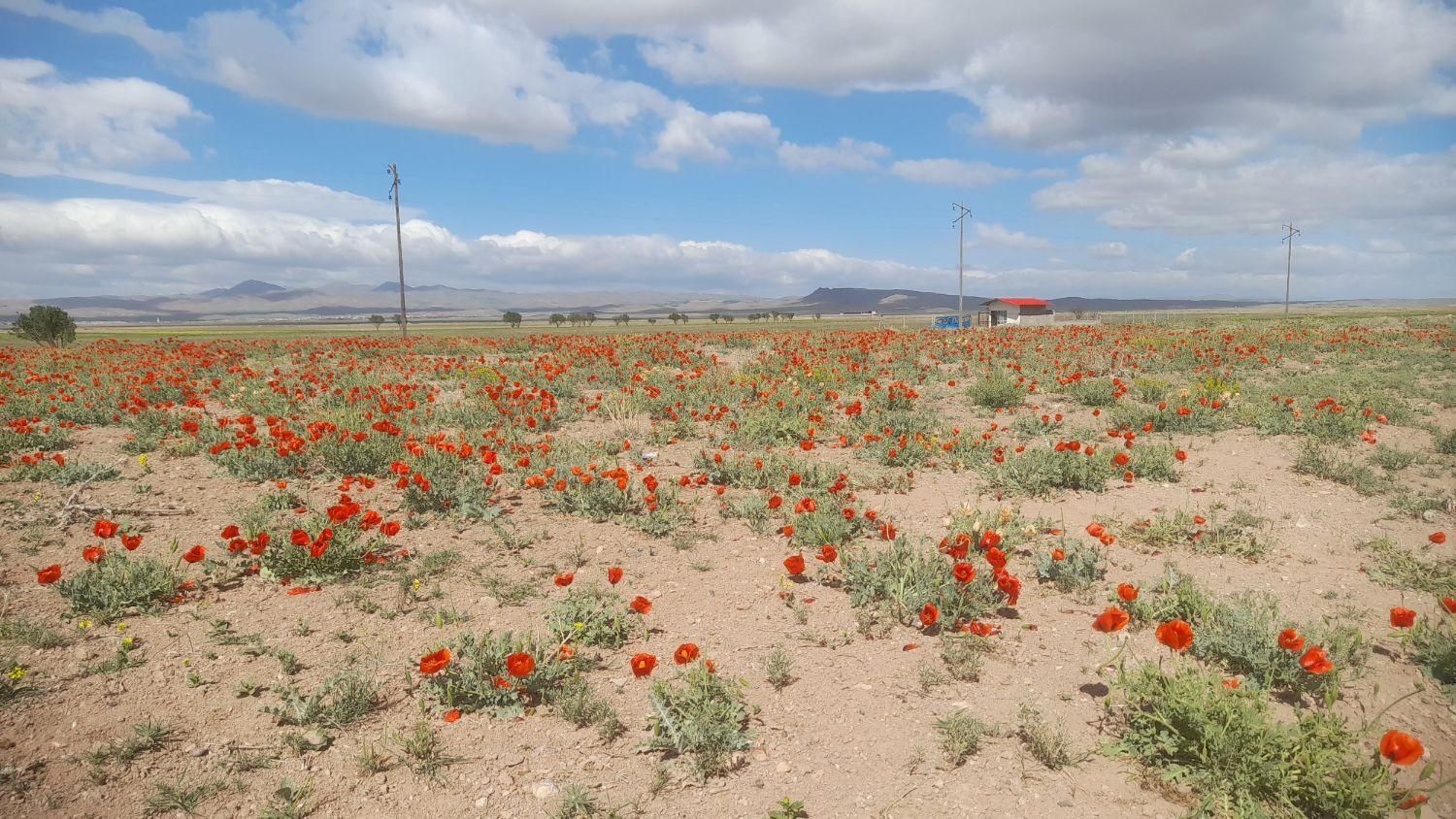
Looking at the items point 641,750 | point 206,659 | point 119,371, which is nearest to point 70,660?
point 206,659

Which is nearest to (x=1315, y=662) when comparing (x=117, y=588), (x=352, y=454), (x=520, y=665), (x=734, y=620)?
(x=734, y=620)

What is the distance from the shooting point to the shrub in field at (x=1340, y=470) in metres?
6.93

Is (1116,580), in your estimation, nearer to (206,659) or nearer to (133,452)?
(206,659)

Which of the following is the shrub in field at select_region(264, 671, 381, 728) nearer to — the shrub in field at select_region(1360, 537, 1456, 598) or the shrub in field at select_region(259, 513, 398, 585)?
the shrub in field at select_region(259, 513, 398, 585)

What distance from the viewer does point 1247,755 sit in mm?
3092

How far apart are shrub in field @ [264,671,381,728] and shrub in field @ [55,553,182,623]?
1.65 metres

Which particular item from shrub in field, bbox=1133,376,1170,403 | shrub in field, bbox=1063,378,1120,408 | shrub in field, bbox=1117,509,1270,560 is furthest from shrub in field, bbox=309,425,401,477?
shrub in field, bbox=1133,376,1170,403

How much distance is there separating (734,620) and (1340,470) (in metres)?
6.76

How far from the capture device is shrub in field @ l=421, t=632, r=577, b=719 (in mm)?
3826

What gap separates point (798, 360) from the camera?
14.4 metres

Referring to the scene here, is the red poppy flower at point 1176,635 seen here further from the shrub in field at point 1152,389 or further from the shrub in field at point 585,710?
the shrub in field at point 1152,389

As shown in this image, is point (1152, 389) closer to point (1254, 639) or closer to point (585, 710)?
point (1254, 639)

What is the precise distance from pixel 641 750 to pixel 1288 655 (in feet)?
11.7

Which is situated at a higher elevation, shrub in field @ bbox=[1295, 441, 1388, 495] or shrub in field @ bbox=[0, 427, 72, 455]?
shrub in field @ bbox=[0, 427, 72, 455]
